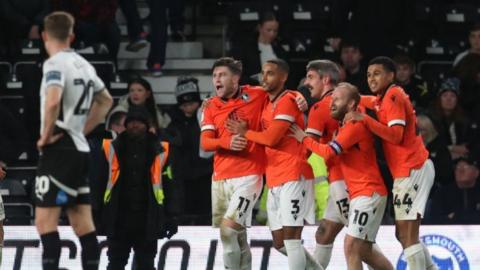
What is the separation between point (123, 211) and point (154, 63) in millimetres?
4763

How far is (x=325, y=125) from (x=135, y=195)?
2366 mm

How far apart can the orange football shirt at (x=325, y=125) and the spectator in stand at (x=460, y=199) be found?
366cm

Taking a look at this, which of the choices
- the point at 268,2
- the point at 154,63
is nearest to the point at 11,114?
the point at 154,63

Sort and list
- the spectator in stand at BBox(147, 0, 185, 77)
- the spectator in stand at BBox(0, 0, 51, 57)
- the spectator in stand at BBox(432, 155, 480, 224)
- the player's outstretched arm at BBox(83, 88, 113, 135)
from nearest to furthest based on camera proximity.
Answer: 1. the player's outstretched arm at BBox(83, 88, 113, 135)
2. the spectator in stand at BBox(432, 155, 480, 224)
3. the spectator in stand at BBox(147, 0, 185, 77)
4. the spectator in stand at BBox(0, 0, 51, 57)

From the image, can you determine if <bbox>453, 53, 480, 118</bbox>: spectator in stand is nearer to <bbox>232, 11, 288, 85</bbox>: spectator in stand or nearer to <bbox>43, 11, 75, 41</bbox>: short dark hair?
<bbox>232, 11, 288, 85</bbox>: spectator in stand

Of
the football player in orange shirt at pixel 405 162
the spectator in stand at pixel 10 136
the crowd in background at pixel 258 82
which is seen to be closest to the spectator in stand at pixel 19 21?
the crowd in background at pixel 258 82

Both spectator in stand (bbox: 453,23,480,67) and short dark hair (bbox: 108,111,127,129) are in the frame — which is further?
spectator in stand (bbox: 453,23,480,67)

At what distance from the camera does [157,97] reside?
71.2ft

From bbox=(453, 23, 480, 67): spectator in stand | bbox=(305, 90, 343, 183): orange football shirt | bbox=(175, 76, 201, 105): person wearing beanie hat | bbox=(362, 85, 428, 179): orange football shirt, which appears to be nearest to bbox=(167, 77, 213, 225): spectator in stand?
bbox=(175, 76, 201, 105): person wearing beanie hat

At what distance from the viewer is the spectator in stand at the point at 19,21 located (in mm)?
21188

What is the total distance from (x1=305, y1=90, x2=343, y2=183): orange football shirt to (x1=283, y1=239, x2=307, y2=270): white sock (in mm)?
761

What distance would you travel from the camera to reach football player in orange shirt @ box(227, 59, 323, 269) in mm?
15523

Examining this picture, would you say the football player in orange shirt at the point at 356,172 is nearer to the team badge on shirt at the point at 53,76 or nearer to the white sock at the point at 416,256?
the white sock at the point at 416,256

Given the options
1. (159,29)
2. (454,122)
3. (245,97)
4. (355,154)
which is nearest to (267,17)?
(159,29)
